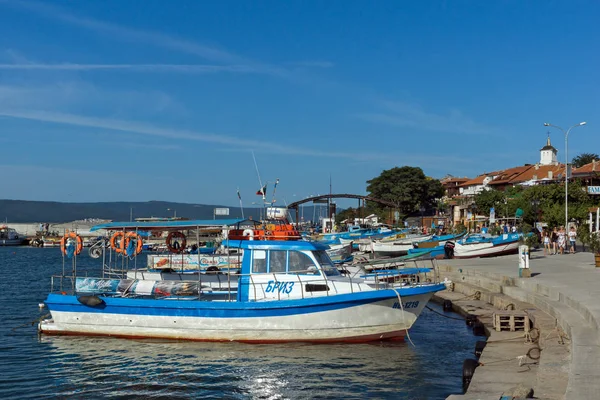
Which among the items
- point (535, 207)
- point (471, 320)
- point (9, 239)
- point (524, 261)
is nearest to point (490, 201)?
point (535, 207)

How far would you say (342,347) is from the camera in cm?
1730

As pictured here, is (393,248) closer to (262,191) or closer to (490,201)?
(490,201)

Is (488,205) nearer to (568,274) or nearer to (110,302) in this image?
(568,274)

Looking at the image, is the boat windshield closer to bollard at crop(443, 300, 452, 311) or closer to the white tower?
bollard at crop(443, 300, 452, 311)

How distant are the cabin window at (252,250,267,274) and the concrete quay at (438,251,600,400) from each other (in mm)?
6574

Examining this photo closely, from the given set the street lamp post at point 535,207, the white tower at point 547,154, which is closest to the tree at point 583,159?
the white tower at point 547,154

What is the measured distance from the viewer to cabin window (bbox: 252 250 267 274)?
18.4 m

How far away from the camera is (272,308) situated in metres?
17.5

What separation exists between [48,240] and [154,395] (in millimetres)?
101028

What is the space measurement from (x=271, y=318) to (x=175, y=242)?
6.82 metres

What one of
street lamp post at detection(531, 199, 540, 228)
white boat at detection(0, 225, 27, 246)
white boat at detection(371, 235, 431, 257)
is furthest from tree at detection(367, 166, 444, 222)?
white boat at detection(0, 225, 27, 246)

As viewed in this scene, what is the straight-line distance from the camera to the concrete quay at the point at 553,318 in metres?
10.1

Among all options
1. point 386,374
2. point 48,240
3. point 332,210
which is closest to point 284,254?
point 386,374

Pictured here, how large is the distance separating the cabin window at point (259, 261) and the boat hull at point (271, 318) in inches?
46.9
